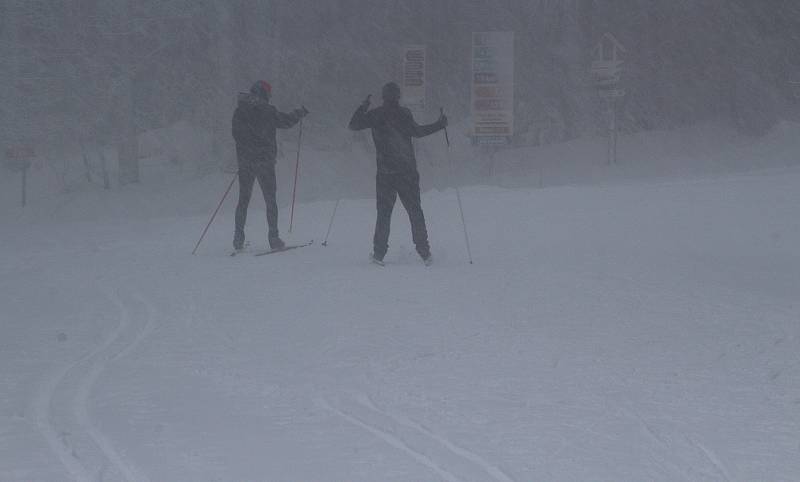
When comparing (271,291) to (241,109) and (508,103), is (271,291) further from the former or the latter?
(508,103)

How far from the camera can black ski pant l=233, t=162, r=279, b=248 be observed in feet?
37.6

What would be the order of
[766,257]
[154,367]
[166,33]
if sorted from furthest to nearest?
1. [166,33]
2. [766,257]
3. [154,367]

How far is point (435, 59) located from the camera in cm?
2553

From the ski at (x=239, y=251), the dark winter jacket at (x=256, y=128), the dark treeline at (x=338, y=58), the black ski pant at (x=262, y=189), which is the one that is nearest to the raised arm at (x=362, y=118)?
the dark winter jacket at (x=256, y=128)

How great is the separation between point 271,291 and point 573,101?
20.0 metres

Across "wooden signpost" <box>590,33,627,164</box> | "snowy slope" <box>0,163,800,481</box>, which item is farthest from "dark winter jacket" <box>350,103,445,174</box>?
"wooden signpost" <box>590,33,627,164</box>

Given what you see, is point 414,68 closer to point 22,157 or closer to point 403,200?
point 22,157

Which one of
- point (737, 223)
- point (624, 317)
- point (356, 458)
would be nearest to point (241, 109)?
point (624, 317)

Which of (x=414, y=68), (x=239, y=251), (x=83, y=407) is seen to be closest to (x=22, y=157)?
(x=414, y=68)

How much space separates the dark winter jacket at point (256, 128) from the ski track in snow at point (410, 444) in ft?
21.0

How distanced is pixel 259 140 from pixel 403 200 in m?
2.09

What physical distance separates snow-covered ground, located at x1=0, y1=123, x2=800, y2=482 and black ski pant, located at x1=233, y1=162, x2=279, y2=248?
1.23 ft

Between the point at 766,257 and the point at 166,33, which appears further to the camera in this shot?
the point at 166,33

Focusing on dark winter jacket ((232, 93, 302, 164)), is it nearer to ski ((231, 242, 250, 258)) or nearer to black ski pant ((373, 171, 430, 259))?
ski ((231, 242, 250, 258))
